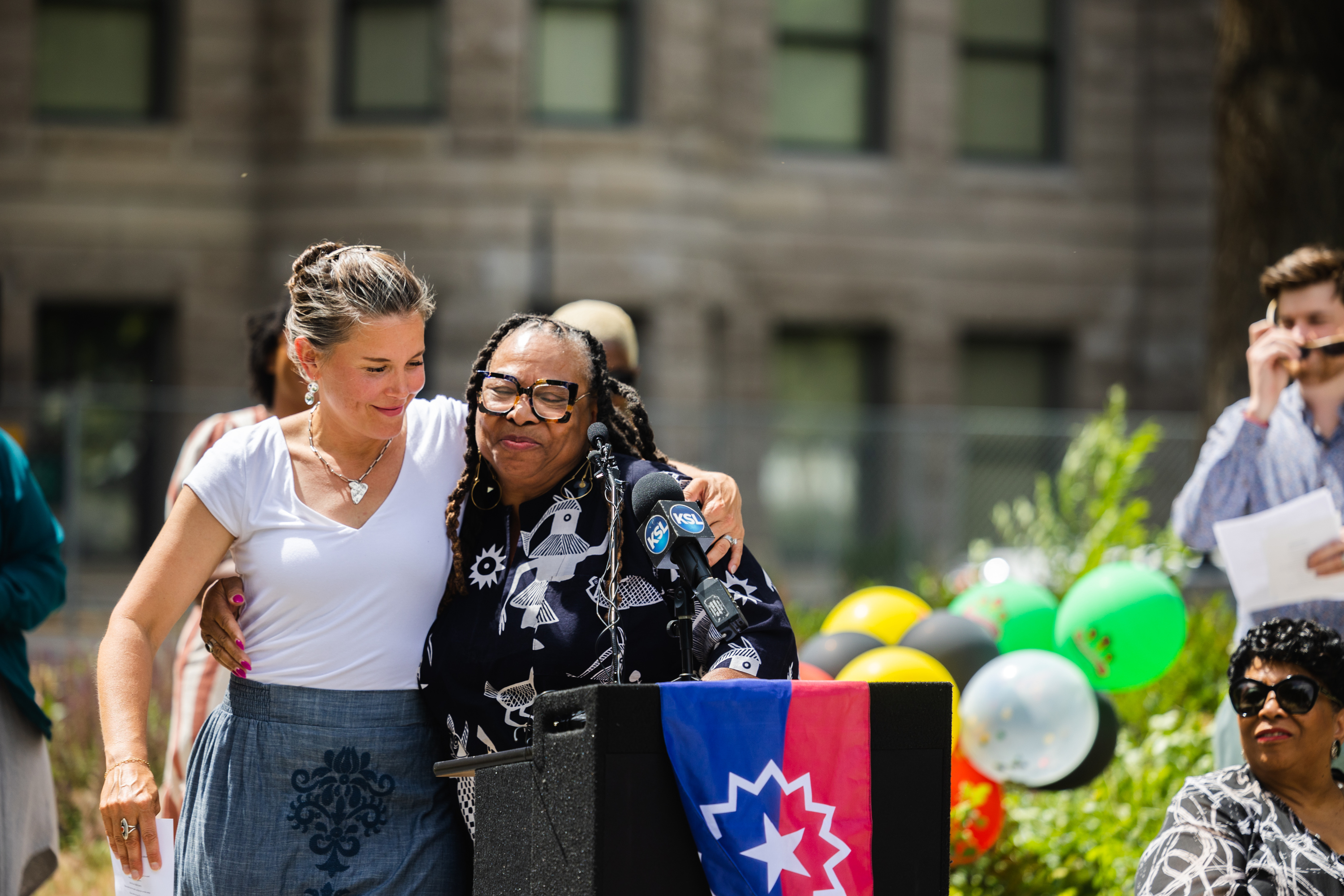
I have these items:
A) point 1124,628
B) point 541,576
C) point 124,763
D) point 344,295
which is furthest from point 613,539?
point 1124,628

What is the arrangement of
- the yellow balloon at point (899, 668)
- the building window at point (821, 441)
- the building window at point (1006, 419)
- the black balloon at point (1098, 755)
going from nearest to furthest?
1. the yellow balloon at point (899, 668)
2. the black balloon at point (1098, 755)
3. the building window at point (821, 441)
4. the building window at point (1006, 419)

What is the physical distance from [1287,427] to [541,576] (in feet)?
8.40

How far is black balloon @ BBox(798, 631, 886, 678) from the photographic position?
18.1 feet

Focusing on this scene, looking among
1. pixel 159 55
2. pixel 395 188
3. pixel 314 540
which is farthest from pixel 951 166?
pixel 314 540

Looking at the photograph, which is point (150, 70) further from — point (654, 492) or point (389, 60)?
point (654, 492)

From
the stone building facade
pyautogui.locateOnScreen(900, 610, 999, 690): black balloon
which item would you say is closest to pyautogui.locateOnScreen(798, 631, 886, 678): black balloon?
pyautogui.locateOnScreen(900, 610, 999, 690): black balloon

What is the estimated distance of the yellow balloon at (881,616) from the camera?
604 cm

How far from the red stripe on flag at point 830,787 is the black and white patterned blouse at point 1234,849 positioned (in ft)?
4.65

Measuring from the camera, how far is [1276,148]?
8.51m

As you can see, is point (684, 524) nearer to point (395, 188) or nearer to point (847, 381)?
point (395, 188)

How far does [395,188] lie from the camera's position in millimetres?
13703

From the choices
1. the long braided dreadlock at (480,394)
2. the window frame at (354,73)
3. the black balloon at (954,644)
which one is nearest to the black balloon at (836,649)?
the black balloon at (954,644)

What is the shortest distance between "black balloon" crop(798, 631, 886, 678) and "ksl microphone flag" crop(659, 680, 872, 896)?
2.71 meters

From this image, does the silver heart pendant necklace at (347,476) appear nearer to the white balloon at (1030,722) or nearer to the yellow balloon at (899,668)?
the yellow balloon at (899,668)
